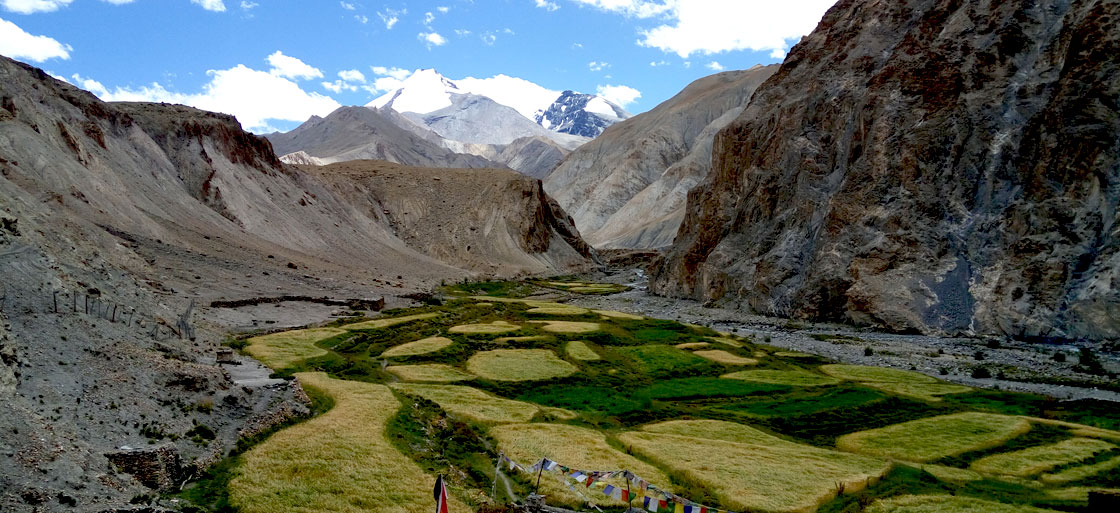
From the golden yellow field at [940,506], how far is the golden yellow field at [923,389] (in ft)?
46.4

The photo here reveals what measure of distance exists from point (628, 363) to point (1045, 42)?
49.7 m

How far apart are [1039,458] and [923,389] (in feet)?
36.5

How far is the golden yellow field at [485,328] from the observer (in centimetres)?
4459

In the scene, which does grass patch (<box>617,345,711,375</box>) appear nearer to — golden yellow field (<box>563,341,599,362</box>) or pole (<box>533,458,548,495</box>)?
golden yellow field (<box>563,341,599,362</box>)

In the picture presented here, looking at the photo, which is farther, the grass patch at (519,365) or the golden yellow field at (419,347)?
the golden yellow field at (419,347)

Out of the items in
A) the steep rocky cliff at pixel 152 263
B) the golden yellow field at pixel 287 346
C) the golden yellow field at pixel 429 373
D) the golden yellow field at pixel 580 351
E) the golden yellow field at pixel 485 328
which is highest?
the steep rocky cliff at pixel 152 263

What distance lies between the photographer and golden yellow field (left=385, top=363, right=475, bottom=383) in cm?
3191

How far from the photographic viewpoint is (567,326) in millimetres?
48719

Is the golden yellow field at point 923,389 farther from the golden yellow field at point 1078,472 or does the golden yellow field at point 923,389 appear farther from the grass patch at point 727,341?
the grass patch at point 727,341


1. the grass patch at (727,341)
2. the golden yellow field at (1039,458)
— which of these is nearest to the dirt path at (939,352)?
the grass patch at (727,341)

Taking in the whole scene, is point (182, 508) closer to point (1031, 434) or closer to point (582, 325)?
point (1031, 434)

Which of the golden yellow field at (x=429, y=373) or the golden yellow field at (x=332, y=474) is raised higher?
the golden yellow field at (x=332, y=474)

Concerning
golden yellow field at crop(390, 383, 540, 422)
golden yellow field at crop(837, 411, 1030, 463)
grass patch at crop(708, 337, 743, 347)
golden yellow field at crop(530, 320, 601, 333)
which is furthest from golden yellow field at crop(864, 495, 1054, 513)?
golden yellow field at crop(530, 320, 601, 333)

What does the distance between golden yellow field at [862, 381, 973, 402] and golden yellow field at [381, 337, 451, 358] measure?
77.8 feet
